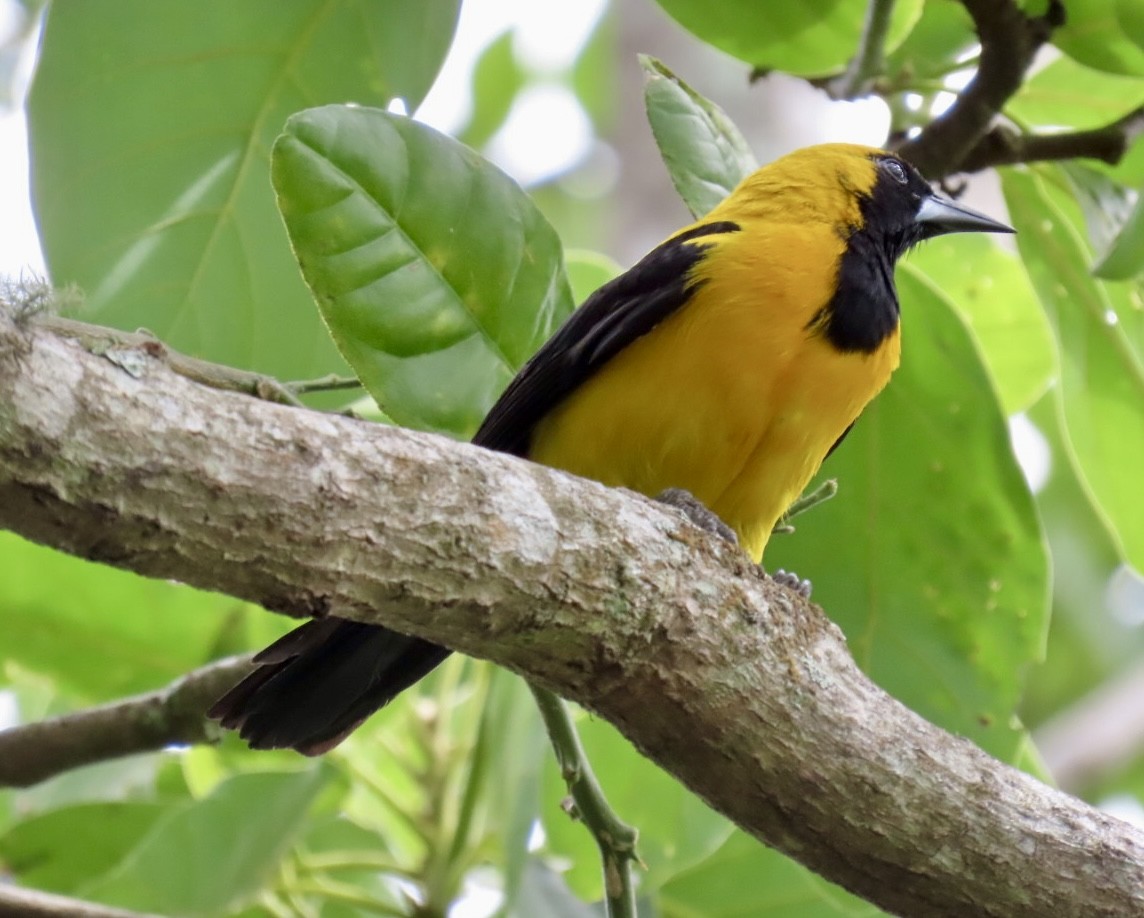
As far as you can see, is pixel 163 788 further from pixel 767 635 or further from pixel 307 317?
pixel 767 635

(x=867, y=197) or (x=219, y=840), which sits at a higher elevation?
(x=867, y=197)

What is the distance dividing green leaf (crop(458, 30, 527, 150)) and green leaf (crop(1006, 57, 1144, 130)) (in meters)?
3.91

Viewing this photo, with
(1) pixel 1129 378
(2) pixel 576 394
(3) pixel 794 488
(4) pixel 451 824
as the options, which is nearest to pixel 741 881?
(4) pixel 451 824

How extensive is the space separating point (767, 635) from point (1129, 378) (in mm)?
1341

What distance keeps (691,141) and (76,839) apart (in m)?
1.68

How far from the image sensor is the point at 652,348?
251 cm

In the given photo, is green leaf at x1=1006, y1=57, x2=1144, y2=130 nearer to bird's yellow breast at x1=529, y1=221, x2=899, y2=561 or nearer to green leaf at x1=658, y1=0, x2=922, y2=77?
green leaf at x1=658, y1=0, x2=922, y2=77

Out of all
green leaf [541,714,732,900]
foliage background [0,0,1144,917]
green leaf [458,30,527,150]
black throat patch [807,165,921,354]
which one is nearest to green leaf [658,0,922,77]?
foliage background [0,0,1144,917]

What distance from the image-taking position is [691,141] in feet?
8.06

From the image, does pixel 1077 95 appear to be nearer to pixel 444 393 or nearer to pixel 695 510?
pixel 695 510

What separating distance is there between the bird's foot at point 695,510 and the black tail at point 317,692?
0.42 m

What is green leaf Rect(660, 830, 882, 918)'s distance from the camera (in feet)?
9.30

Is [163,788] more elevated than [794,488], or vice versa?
[794,488]

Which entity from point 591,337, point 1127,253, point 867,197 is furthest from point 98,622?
point 1127,253
